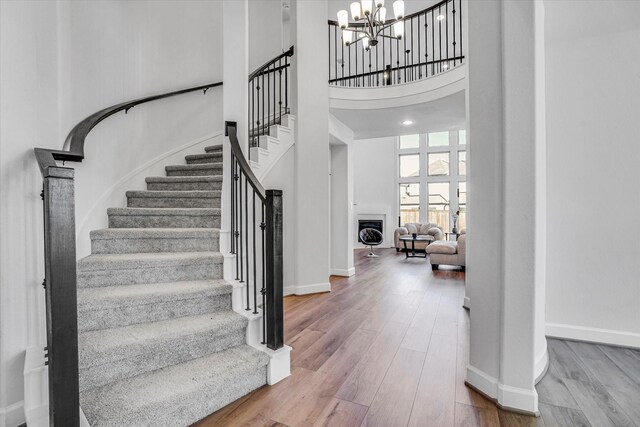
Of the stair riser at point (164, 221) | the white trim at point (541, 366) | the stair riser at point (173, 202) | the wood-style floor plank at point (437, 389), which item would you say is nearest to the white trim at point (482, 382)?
the wood-style floor plank at point (437, 389)

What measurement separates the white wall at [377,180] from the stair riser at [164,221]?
25.7 feet

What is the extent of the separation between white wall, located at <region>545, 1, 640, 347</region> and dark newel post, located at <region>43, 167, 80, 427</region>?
134 inches

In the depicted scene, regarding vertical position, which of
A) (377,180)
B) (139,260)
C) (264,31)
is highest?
(264,31)

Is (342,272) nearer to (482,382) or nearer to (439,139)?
(482,382)

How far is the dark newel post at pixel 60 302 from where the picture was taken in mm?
1162

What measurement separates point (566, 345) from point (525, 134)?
1957mm

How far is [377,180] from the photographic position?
10.8 metres

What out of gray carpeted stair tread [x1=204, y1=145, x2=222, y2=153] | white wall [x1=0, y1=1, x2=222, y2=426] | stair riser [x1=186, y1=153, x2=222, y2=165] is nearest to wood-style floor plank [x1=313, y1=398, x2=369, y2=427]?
white wall [x1=0, y1=1, x2=222, y2=426]

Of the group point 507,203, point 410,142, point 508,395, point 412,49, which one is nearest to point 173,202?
point 507,203

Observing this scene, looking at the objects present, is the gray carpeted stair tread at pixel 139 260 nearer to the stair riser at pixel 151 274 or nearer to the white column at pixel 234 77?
the stair riser at pixel 151 274

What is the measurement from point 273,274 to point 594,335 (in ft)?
9.12

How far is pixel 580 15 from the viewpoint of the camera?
8.04 ft

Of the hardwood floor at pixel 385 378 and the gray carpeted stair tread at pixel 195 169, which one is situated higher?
the gray carpeted stair tread at pixel 195 169

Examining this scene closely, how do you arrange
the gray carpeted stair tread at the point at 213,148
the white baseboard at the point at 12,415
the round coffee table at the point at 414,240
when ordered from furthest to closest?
the round coffee table at the point at 414,240, the gray carpeted stair tread at the point at 213,148, the white baseboard at the point at 12,415
